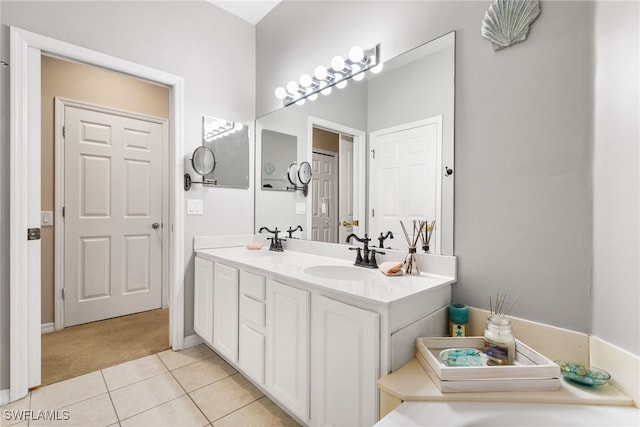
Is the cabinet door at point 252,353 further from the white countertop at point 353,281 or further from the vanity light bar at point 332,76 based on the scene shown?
the vanity light bar at point 332,76

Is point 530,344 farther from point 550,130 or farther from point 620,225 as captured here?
point 550,130

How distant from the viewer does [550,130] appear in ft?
3.77

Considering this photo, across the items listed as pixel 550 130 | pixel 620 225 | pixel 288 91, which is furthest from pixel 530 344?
pixel 288 91

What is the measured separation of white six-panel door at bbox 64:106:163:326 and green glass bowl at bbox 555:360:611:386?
3.29 m

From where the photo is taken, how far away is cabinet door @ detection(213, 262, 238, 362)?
1.81 m

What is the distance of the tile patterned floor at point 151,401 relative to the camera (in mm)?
1500

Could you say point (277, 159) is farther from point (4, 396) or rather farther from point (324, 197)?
point (4, 396)

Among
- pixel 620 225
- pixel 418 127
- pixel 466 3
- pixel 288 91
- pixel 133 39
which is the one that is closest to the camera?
pixel 620 225

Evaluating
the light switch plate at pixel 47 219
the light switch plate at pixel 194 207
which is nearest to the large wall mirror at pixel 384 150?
the light switch plate at pixel 194 207

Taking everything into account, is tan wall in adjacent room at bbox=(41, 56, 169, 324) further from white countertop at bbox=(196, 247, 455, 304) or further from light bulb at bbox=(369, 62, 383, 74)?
light bulb at bbox=(369, 62, 383, 74)

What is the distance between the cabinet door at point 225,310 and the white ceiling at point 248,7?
78.9 inches

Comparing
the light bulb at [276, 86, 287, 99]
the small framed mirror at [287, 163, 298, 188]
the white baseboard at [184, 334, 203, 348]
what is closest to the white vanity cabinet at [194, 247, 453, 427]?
the white baseboard at [184, 334, 203, 348]

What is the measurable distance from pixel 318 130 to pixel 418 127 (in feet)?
2.53

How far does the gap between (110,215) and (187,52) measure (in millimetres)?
1666
